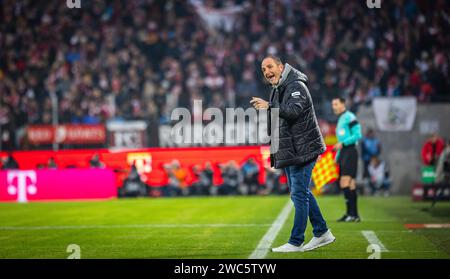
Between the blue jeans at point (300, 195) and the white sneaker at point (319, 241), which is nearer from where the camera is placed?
the blue jeans at point (300, 195)

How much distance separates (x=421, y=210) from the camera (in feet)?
58.0

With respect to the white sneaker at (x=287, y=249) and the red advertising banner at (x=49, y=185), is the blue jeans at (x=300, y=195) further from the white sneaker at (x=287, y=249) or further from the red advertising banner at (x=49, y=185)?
the red advertising banner at (x=49, y=185)

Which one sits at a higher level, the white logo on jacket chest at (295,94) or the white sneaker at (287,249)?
the white logo on jacket chest at (295,94)

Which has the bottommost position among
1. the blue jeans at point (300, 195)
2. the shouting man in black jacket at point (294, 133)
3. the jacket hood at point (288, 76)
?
the blue jeans at point (300, 195)

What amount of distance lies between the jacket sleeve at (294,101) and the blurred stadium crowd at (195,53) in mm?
15595

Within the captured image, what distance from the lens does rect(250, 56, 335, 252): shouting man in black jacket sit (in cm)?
917

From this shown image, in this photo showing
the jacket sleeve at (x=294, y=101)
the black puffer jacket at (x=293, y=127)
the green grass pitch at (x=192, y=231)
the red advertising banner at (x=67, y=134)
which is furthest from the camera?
the red advertising banner at (x=67, y=134)

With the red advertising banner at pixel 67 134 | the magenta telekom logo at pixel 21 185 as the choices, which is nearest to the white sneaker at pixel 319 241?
the magenta telekom logo at pixel 21 185

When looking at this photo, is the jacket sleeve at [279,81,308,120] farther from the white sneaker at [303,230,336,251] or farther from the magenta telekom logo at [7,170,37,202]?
the magenta telekom logo at [7,170,37,202]

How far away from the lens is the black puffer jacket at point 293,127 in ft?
30.3

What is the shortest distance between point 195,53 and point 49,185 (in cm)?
805

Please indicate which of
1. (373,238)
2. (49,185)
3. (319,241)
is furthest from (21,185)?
(319,241)

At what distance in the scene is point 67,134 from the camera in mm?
26812

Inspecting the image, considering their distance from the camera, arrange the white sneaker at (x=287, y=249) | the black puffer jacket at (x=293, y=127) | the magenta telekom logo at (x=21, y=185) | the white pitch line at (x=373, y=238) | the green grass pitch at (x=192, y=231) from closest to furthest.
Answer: the black puffer jacket at (x=293, y=127) < the white sneaker at (x=287, y=249) < the green grass pitch at (x=192, y=231) < the white pitch line at (x=373, y=238) < the magenta telekom logo at (x=21, y=185)
